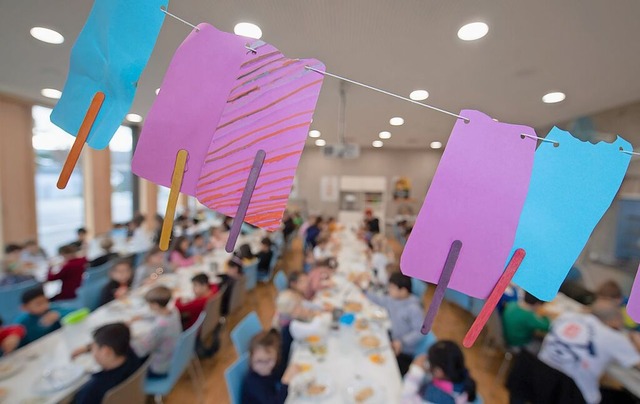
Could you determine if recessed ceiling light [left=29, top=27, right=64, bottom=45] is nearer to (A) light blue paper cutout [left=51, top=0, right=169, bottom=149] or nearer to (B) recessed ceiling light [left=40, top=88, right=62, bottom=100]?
(B) recessed ceiling light [left=40, top=88, right=62, bottom=100]

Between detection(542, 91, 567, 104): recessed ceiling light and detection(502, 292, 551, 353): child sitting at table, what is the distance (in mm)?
2175

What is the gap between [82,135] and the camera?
0.71 meters

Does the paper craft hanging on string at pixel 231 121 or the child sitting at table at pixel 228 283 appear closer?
the paper craft hanging on string at pixel 231 121

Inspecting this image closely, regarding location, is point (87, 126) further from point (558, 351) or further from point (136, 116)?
point (136, 116)

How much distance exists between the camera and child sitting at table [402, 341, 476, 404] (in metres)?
1.53

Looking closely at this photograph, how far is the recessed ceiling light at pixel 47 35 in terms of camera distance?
6.63 ft

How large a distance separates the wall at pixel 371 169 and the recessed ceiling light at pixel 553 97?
6428 millimetres

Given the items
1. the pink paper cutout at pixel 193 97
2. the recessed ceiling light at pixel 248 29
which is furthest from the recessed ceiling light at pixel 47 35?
the pink paper cutout at pixel 193 97

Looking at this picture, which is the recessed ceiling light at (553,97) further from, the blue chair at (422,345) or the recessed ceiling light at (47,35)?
the recessed ceiling light at (47,35)

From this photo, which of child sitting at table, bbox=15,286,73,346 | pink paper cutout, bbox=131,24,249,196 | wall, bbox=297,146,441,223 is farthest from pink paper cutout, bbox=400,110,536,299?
wall, bbox=297,146,441,223

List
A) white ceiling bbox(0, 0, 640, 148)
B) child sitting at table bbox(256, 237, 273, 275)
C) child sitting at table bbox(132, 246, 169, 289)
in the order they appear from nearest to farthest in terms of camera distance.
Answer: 1. white ceiling bbox(0, 0, 640, 148)
2. child sitting at table bbox(132, 246, 169, 289)
3. child sitting at table bbox(256, 237, 273, 275)

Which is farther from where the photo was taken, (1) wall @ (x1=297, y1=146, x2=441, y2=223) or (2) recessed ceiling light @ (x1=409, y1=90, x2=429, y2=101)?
(1) wall @ (x1=297, y1=146, x2=441, y2=223)

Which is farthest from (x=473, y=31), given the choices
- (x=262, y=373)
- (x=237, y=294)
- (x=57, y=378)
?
(x=237, y=294)

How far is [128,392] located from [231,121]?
185 cm
